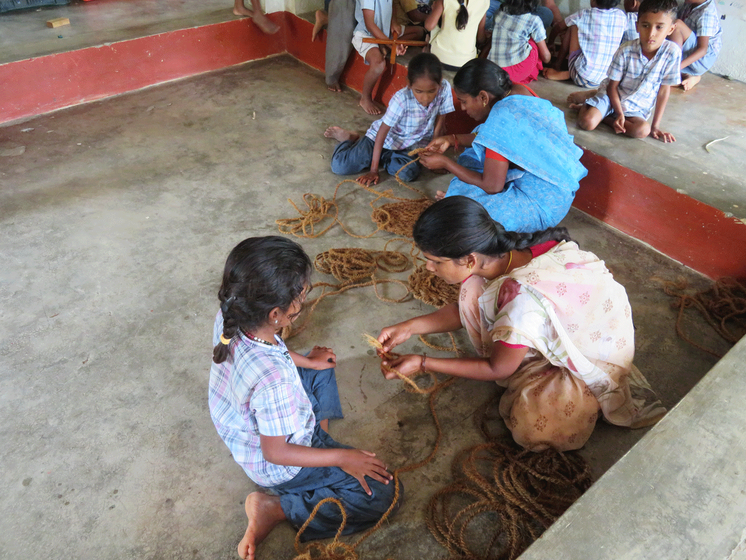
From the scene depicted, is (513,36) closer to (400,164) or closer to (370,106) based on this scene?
(370,106)

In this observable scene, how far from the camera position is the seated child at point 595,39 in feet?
13.1

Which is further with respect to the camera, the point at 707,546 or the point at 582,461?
the point at 582,461

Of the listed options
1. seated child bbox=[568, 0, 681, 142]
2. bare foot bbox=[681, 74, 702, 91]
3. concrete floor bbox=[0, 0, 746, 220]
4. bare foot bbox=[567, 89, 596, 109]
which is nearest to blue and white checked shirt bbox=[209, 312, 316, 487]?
concrete floor bbox=[0, 0, 746, 220]

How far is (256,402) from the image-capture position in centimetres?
154

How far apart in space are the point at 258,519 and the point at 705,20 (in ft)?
15.0

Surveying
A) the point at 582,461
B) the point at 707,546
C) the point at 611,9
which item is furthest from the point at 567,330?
the point at 611,9

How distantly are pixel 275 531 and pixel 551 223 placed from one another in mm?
2071

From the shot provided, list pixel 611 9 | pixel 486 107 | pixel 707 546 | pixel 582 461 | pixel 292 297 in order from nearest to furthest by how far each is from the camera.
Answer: pixel 707 546, pixel 292 297, pixel 582 461, pixel 486 107, pixel 611 9

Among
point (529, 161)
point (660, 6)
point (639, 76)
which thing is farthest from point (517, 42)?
point (529, 161)

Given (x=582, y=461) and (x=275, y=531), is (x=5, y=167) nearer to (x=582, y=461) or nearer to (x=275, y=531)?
(x=275, y=531)

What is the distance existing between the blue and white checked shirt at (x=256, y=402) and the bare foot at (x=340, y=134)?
2548 mm

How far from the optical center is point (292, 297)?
1.54m

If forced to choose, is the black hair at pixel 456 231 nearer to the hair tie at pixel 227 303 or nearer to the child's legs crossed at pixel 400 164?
the hair tie at pixel 227 303

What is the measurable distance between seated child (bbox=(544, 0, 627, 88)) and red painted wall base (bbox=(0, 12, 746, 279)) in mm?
1024
